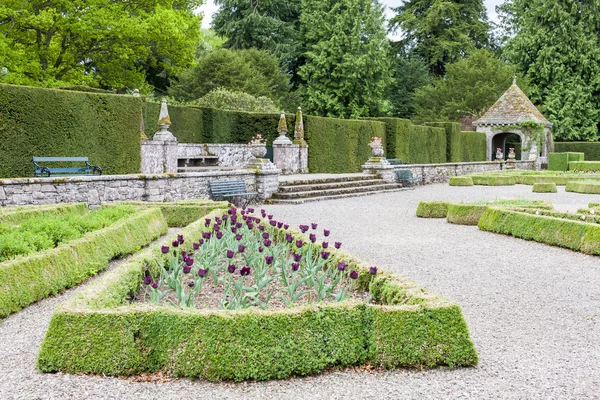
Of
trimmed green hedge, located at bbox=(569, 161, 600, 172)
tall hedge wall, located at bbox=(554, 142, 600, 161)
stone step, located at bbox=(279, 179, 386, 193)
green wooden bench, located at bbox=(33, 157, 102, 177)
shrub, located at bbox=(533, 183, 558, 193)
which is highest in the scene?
tall hedge wall, located at bbox=(554, 142, 600, 161)

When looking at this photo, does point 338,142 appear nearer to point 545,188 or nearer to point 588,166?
point 545,188

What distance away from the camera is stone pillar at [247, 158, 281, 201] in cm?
1600

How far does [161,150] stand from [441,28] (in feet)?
112

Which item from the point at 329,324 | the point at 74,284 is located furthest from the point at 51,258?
the point at 329,324

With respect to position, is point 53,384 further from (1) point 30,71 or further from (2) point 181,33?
(2) point 181,33

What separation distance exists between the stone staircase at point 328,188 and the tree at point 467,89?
2201cm

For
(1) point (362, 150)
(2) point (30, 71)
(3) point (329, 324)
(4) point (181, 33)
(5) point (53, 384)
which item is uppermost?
(4) point (181, 33)

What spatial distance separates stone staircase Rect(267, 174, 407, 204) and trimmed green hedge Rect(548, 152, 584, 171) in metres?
18.5

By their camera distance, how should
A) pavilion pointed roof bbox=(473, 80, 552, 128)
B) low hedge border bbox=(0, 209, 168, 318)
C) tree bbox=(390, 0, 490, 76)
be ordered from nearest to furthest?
low hedge border bbox=(0, 209, 168, 318) → pavilion pointed roof bbox=(473, 80, 552, 128) → tree bbox=(390, 0, 490, 76)

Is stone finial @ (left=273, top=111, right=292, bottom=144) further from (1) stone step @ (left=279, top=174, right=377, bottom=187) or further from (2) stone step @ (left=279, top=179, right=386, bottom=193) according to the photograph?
(2) stone step @ (left=279, top=179, right=386, bottom=193)

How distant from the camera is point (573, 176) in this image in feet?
78.3

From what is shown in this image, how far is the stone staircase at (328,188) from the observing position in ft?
53.5

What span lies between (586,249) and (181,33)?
21.7 metres

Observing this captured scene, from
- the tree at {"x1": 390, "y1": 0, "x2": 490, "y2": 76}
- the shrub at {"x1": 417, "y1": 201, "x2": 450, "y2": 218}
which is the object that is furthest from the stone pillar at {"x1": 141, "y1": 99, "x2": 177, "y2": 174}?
the tree at {"x1": 390, "y1": 0, "x2": 490, "y2": 76}
